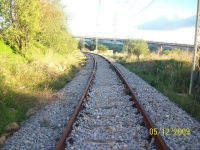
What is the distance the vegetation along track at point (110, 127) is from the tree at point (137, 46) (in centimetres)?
2684

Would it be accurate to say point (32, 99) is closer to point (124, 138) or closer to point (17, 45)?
point (124, 138)

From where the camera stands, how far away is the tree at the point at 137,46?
34.1 meters

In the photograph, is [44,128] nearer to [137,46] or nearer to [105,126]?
[105,126]

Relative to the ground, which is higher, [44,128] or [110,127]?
[110,127]

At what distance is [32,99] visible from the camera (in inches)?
310

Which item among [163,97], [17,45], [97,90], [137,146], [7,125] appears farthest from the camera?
[17,45]

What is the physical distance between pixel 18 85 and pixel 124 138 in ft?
19.1

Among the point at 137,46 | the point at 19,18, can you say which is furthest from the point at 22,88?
the point at 137,46

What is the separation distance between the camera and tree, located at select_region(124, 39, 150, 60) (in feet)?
112

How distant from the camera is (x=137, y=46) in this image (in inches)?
1361

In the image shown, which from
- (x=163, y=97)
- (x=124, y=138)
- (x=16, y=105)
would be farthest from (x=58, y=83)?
(x=124, y=138)

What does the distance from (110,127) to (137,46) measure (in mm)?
30230

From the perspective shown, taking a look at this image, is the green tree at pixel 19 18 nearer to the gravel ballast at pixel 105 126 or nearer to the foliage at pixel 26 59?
the foliage at pixel 26 59
